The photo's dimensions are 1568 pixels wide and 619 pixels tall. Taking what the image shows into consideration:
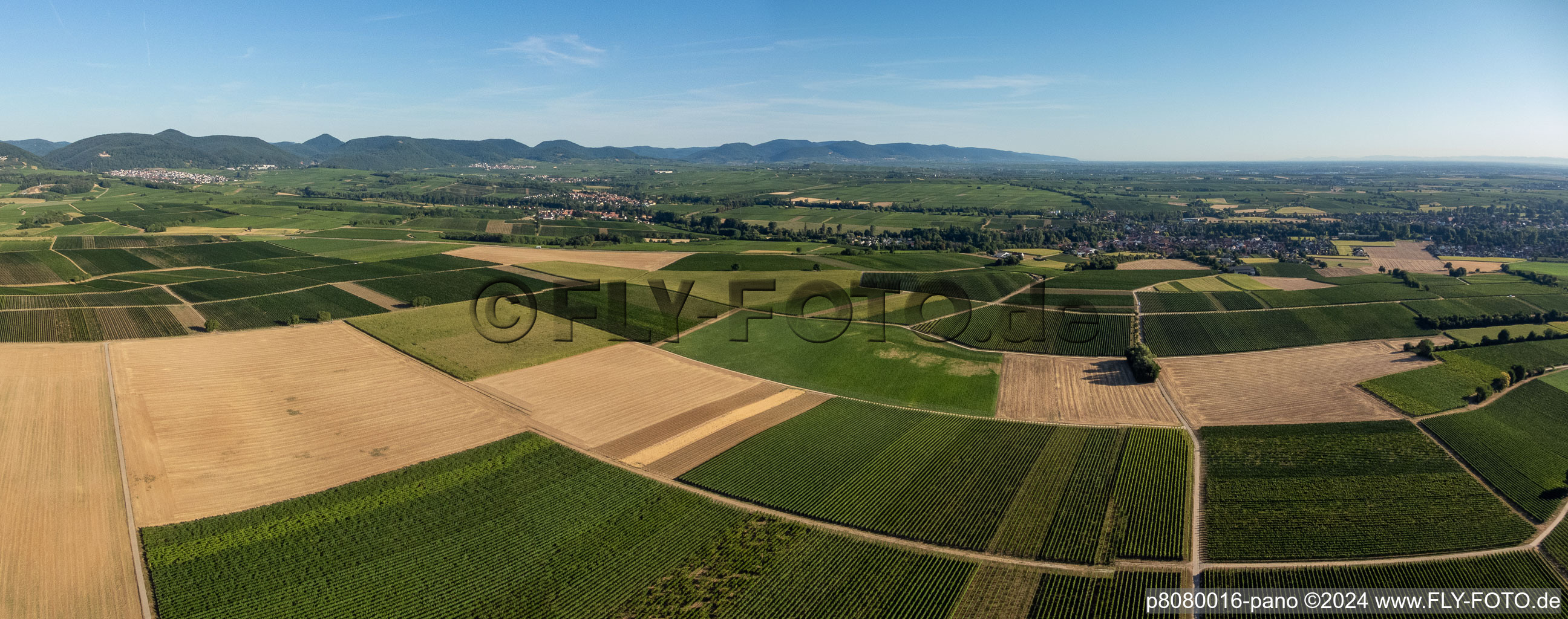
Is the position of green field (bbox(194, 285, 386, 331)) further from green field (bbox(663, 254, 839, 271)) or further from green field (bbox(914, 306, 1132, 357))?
green field (bbox(914, 306, 1132, 357))

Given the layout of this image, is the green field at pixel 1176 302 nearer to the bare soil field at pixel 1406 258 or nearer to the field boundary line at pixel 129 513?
the bare soil field at pixel 1406 258

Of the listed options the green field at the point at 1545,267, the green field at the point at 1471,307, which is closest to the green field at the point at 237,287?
the green field at the point at 1471,307

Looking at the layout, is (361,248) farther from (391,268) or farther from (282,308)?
(282,308)

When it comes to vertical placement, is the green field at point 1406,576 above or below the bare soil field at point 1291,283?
below

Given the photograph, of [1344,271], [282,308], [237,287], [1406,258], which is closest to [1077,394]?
[1344,271]

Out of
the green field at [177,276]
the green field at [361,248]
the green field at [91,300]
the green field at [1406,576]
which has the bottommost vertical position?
the green field at [1406,576]

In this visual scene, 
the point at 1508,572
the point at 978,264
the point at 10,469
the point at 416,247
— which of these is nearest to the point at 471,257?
the point at 416,247
